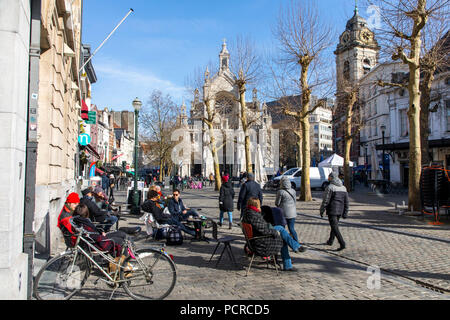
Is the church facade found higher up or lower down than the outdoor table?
higher up

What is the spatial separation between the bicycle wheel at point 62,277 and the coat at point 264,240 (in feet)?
8.43

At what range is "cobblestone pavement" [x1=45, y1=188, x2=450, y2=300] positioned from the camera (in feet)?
16.2

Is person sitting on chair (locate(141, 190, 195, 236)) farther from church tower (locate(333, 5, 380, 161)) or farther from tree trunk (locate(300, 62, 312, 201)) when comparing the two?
church tower (locate(333, 5, 380, 161))

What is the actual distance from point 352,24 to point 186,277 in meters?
64.2

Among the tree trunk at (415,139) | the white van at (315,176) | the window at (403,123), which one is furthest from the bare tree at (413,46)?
the window at (403,123)

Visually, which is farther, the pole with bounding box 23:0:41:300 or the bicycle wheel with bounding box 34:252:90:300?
the bicycle wheel with bounding box 34:252:90:300

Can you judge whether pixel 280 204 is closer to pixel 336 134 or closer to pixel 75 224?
pixel 75 224

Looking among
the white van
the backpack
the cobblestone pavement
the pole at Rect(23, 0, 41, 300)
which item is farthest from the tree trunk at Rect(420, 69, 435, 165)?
the pole at Rect(23, 0, 41, 300)

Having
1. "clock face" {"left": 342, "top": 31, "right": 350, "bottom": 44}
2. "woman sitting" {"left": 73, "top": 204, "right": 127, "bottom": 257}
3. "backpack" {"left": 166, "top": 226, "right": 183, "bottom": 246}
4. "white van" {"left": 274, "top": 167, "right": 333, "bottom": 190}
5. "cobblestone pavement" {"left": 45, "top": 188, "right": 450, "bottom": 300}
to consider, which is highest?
"clock face" {"left": 342, "top": 31, "right": 350, "bottom": 44}

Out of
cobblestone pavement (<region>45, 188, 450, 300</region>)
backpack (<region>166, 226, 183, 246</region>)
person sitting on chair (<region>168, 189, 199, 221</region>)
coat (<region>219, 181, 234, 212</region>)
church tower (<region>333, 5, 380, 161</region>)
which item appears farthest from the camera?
church tower (<region>333, 5, 380, 161</region>)

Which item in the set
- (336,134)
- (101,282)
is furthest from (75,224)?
(336,134)

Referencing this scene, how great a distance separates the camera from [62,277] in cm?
467

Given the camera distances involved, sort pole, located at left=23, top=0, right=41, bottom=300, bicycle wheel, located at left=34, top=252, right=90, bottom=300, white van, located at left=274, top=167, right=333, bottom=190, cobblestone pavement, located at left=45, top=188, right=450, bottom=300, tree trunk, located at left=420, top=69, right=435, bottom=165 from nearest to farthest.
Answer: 1. pole, located at left=23, top=0, right=41, bottom=300
2. bicycle wheel, located at left=34, top=252, right=90, bottom=300
3. cobblestone pavement, located at left=45, top=188, right=450, bottom=300
4. tree trunk, located at left=420, top=69, right=435, bottom=165
5. white van, located at left=274, top=167, right=333, bottom=190

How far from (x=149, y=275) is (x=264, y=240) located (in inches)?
75.5
